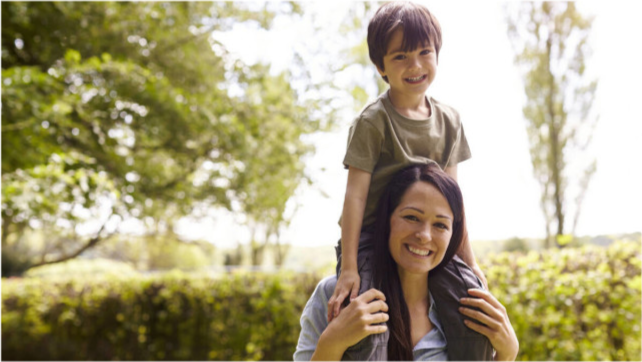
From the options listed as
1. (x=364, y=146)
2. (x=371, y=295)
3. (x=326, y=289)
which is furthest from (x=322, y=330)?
(x=364, y=146)

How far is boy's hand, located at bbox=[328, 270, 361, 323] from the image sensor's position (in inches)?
63.9

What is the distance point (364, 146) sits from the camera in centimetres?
176

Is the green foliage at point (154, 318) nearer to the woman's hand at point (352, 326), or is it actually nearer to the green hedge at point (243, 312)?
the green hedge at point (243, 312)

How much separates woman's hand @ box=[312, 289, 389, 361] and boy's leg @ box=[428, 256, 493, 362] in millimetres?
Result: 236

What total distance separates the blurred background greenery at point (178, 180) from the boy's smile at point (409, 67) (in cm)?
285

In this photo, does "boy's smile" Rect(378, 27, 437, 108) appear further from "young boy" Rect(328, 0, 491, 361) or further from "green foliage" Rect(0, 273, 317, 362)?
"green foliage" Rect(0, 273, 317, 362)

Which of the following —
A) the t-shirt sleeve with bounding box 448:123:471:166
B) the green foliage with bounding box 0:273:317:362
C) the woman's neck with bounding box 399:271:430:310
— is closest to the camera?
the woman's neck with bounding box 399:271:430:310

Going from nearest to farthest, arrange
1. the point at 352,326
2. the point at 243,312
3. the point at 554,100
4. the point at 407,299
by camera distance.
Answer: the point at 352,326 < the point at 407,299 < the point at 243,312 < the point at 554,100

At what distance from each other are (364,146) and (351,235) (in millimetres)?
311

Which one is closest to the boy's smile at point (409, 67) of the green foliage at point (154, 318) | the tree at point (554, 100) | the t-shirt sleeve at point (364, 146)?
the t-shirt sleeve at point (364, 146)

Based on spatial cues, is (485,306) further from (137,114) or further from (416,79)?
(137,114)

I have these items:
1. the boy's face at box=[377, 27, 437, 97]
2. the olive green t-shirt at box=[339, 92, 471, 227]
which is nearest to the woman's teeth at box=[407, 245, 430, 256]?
the olive green t-shirt at box=[339, 92, 471, 227]

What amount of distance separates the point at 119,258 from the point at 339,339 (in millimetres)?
26636

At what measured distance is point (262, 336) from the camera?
6.04m
